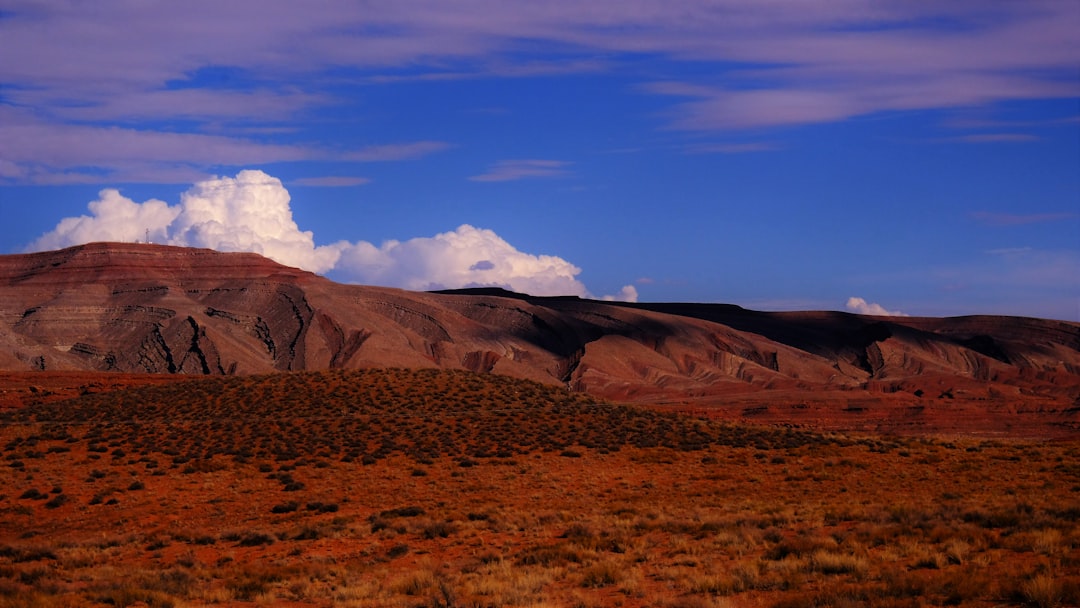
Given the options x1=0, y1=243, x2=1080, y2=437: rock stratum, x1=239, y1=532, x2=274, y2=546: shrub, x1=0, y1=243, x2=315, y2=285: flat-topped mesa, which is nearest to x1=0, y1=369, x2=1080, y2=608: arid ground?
x1=239, y1=532, x2=274, y2=546: shrub

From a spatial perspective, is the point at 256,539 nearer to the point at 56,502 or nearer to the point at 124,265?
the point at 56,502

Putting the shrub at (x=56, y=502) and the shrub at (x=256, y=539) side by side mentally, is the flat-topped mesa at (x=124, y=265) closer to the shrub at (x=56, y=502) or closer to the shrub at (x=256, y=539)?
the shrub at (x=56, y=502)

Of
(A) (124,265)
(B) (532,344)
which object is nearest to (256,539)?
(B) (532,344)

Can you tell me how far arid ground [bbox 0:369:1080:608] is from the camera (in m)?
15.6

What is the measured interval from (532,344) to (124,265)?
56.2 m

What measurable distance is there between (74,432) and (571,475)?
23243 mm

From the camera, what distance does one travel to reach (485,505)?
28859mm

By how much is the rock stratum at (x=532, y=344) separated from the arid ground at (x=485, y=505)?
35.5 meters

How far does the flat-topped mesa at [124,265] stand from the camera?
431 feet

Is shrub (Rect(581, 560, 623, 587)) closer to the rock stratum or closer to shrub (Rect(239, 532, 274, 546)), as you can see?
shrub (Rect(239, 532, 274, 546))

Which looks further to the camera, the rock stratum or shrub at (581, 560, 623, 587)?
the rock stratum

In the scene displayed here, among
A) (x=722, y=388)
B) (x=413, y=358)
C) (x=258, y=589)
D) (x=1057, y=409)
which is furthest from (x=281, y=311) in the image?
(x=258, y=589)

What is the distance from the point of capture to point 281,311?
124 metres

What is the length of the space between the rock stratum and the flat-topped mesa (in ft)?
0.96
